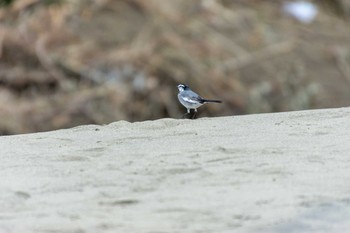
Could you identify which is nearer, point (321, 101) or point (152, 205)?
point (152, 205)

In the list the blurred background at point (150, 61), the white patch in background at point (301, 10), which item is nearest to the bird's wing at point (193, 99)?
the blurred background at point (150, 61)

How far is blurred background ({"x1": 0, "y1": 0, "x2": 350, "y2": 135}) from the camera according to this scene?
1170 centimetres

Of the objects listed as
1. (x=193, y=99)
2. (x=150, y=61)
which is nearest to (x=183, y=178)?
(x=193, y=99)

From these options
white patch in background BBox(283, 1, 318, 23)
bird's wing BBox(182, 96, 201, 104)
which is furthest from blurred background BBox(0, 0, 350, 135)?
bird's wing BBox(182, 96, 201, 104)

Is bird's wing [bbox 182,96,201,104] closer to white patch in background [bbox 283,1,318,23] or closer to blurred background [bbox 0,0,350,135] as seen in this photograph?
blurred background [bbox 0,0,350,135]

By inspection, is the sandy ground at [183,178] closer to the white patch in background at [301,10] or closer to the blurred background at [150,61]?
the blurred background at [150,61]

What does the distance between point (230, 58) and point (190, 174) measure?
6987mm

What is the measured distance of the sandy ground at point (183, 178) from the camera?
5008mm

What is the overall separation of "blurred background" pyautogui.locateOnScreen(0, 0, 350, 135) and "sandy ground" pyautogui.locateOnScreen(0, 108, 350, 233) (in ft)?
15.5

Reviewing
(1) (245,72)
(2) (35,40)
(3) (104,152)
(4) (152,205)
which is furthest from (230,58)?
(4) (152,205)

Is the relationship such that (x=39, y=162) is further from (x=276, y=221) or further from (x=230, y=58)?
(x=230, y=58)

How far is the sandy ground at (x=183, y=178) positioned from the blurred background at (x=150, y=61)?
186 inches

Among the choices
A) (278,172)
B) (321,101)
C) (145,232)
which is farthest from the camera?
(321,101)

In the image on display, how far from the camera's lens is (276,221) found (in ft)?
16.2
